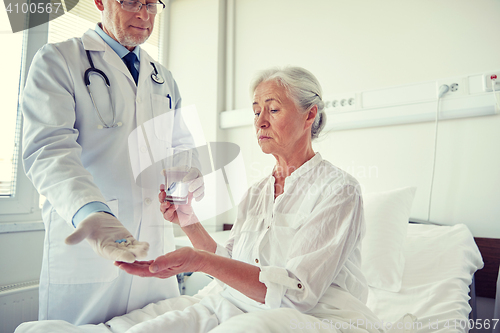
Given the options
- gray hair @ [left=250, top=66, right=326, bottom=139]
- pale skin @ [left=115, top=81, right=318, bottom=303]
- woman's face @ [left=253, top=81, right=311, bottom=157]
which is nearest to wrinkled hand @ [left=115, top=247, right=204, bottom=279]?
pale skin @ [left=115, top=81, right=318, bottom=303]

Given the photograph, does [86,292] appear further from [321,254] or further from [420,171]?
[420,171]

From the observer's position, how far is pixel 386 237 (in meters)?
1.59

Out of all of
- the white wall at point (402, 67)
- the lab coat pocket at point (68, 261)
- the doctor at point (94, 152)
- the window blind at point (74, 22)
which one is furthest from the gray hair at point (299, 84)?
the window blind at point (74, 22)

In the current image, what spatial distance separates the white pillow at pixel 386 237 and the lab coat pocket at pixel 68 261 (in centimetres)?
112

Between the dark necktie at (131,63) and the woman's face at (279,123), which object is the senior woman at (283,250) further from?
the dark necktie at (131,63)

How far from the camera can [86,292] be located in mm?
1061

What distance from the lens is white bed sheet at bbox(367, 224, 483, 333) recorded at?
1200 mm

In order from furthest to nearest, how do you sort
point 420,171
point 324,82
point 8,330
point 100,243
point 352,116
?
point 324,82, point 352,116, point 420,171, point 8,330, point 100,243

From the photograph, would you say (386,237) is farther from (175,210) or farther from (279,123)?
(175,210)

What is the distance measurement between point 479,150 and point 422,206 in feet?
1.35

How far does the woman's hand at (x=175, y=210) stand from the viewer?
117 centimetres

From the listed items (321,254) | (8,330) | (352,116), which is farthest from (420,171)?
(8,330)

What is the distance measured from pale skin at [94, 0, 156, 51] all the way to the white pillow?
4.31ft

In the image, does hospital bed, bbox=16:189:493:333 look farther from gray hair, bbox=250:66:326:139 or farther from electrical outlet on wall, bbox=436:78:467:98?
gray hair, bbox=250:66:326:139
